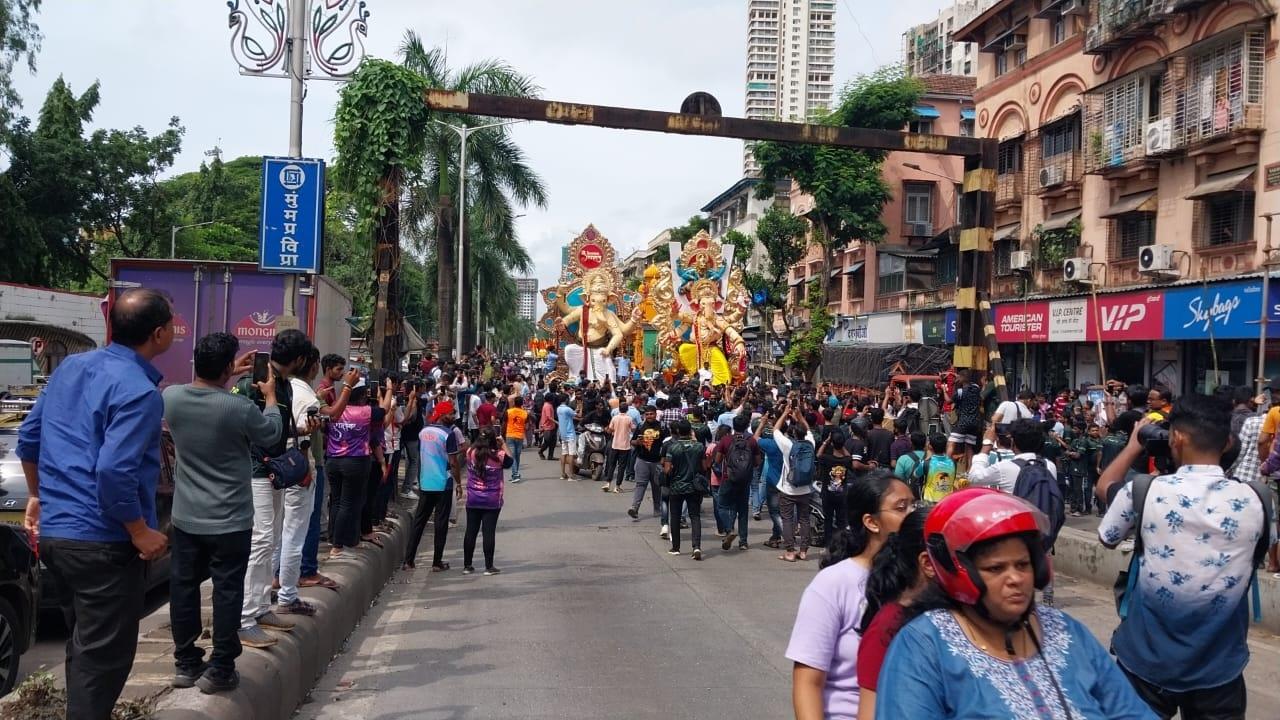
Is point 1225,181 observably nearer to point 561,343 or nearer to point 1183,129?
point 1183,129

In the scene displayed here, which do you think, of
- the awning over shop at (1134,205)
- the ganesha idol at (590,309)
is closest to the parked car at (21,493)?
the awning over shop at (1134,205)

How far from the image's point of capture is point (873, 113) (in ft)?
124

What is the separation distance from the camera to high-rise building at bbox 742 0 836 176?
138m

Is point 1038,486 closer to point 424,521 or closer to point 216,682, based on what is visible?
point 216,682

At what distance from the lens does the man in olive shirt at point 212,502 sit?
4.83 metres

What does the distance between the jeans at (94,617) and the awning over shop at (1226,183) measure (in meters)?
21.8

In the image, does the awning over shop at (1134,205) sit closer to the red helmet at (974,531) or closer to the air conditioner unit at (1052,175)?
the air conditioner unit at (1052,175)

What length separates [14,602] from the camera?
5.89 metres

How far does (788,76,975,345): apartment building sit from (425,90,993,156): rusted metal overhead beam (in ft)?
76.3

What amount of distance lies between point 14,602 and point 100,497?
2692mm

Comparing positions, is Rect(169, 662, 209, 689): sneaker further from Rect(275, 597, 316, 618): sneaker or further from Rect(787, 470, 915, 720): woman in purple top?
Rect(787, 470, 915, 720): woman in purple top

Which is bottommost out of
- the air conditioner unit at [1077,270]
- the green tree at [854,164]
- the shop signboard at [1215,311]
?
the shop signboard at [1215,311]

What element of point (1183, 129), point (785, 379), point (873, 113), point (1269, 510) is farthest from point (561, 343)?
point (1269, 510)

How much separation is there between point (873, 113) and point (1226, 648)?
35.8 metres
